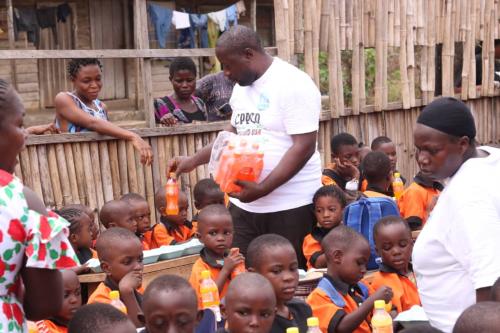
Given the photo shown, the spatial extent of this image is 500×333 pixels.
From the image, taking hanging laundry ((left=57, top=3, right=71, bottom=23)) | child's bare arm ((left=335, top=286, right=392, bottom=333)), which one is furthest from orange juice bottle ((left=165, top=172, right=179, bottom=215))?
hanging laundry ((left=57, top=3, right=71, bottom=23))

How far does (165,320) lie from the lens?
410 cm

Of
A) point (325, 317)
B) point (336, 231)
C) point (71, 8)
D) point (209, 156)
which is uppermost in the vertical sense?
point (71, 8)

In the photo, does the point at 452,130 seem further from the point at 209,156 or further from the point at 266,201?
the point at 209,156

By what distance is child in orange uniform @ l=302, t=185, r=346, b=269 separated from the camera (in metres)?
5.95

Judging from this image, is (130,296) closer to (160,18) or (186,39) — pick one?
(160,18)

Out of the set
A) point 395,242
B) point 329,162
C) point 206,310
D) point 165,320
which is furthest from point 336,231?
point 329,162

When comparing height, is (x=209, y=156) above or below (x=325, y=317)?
above

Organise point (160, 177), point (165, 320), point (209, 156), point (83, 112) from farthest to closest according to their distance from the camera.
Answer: point (160, 177) → point (83, 112) → point (209, 156) → point (165, 320)

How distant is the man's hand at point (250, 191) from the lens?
5609 mm

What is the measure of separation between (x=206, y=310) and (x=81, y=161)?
3009 millimetres

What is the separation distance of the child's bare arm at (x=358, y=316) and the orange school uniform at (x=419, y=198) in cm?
239

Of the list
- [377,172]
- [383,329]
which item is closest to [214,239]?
[383,329]

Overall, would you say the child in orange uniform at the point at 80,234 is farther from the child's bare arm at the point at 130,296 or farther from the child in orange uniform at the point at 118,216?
the child's bare arm at the point at 130,296

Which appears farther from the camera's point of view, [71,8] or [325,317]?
[71,8]
